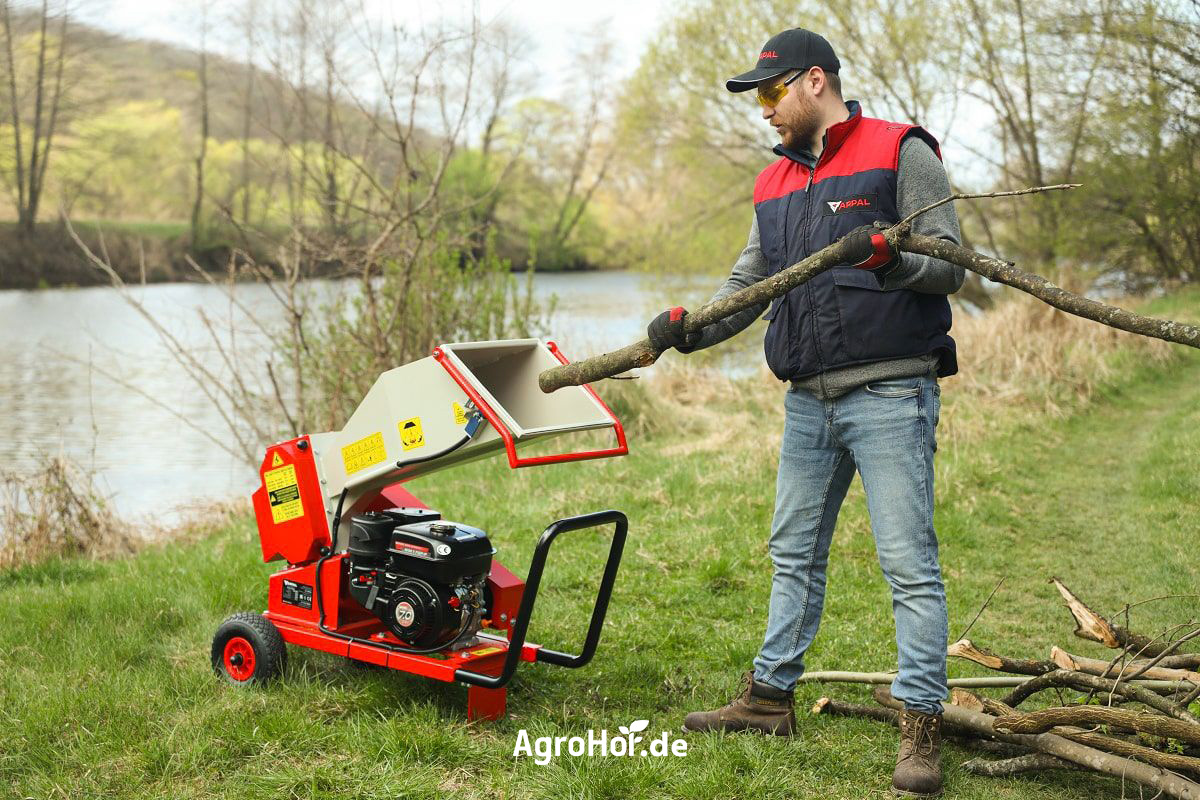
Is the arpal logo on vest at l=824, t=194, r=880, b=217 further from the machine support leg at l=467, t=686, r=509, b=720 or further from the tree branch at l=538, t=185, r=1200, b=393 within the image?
the machine support leg at l=467, t=686, r=509, b=720

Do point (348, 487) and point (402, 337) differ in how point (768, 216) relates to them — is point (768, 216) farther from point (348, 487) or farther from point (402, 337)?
point (402, 337)

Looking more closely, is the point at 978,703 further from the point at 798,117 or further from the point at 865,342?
the point at 798,117

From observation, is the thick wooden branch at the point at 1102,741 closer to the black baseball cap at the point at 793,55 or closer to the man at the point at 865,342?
the man at the point at 865,342

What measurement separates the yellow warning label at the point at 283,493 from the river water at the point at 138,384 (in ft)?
12.7

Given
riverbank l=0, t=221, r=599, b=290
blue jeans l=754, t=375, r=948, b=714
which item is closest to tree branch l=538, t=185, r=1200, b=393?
blue jeans l=754, t=375, r=948, b=714

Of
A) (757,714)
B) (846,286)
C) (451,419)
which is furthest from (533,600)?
(846,286)

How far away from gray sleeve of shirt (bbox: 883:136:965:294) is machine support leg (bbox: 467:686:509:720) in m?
1.99

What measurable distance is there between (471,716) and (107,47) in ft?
96.4

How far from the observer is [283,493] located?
4.40m

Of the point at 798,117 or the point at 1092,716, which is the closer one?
the point at 1092,716

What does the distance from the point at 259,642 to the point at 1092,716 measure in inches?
116

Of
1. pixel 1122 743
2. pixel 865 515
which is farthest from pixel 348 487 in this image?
pixel 865 515

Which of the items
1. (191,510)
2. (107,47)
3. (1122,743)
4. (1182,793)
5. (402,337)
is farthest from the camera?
(107,47)

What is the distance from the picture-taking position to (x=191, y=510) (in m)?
8.89
